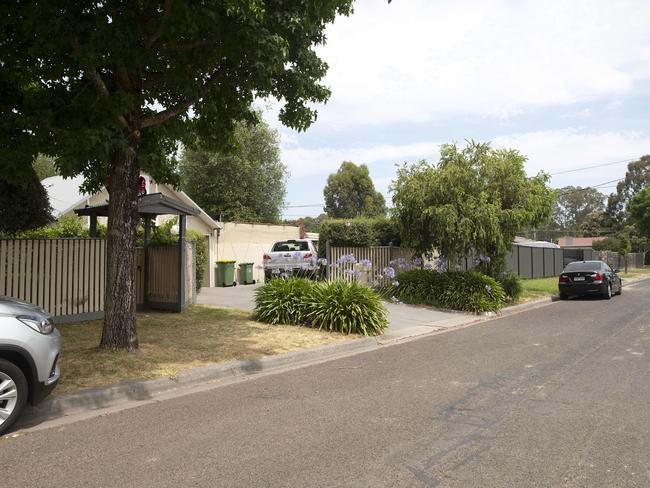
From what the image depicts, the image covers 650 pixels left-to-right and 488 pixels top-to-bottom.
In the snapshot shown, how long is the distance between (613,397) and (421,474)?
10.5ft

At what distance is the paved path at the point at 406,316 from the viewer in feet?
38.3

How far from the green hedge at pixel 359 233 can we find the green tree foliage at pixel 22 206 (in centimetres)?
1003

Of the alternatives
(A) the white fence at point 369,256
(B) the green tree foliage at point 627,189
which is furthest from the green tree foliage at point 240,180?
(B) the green tree foliage at point 627,189

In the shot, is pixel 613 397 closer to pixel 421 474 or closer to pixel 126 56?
pixel 421 474

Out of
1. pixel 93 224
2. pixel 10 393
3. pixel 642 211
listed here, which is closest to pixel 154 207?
pixel 93 224

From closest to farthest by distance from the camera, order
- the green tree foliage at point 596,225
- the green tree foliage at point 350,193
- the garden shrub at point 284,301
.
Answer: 1. the garden shrub at point 284,301
2. the green tree foliage at point 350,193
3. the green tree foliage at point 596,225

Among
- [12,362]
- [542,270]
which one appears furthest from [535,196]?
[542,270]

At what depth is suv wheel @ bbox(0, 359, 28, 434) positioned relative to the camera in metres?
4.82

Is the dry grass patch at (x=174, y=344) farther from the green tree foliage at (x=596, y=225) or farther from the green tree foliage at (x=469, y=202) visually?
the green tree foliage at (x=596, y=225)

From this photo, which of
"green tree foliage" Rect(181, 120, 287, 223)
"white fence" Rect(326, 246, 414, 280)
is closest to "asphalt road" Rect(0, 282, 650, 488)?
"white fence" Rect(326, 246, 414, 280)

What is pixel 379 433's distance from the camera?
189 inches

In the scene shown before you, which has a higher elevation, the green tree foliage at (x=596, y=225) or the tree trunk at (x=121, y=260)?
the green tree foliage at (x=596, y=225)

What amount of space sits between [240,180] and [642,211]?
4189 centimetres

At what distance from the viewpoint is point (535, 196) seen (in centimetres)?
1584
